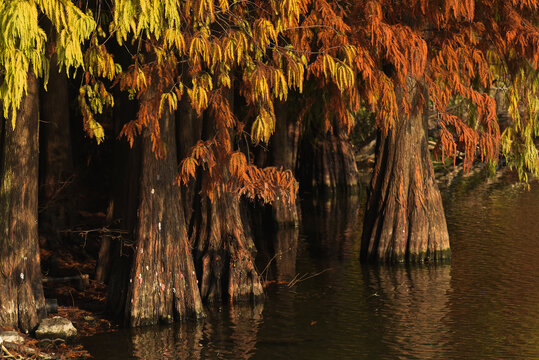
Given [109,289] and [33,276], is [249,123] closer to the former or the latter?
→ [109,289]

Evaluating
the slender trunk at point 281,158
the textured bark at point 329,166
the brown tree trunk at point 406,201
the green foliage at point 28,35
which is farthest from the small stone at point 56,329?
the textured bark at point 329,166

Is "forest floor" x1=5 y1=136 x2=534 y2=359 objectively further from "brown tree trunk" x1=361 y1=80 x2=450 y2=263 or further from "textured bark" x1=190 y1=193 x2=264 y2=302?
"textured bark" x1=190 y1=193 x2=264 y2=302

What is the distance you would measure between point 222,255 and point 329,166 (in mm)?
17716

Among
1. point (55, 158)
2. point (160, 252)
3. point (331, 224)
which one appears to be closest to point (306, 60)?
point (160, 252)

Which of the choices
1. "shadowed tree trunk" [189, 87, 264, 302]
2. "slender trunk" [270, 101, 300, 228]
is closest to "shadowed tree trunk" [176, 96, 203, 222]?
"shadowed tree trunk" [189, 87, 264, 302]

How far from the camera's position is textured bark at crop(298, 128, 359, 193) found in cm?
3416

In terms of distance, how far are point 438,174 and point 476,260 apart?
63.9 feet

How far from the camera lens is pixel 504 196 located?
31781 millimetres

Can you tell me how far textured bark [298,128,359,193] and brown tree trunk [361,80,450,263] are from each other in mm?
13769

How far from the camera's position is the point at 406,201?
1992 centimetres

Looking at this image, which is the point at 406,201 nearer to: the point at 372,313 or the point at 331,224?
the point at 372,313

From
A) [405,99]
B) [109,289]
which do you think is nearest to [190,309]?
[109,289]

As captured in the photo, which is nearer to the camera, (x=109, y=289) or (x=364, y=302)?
(x=109, y=289)

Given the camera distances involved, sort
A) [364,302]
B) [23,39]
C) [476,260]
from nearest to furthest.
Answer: [23,39], [364,302], [476,260]
